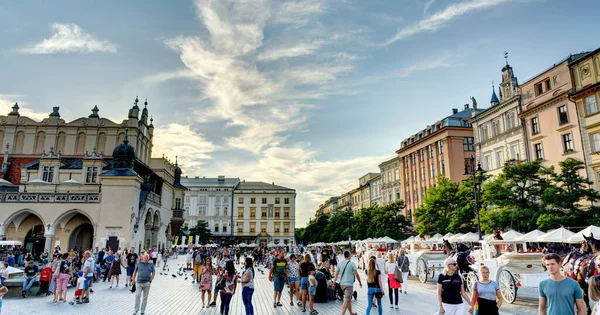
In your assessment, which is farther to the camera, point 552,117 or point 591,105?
point 552,117

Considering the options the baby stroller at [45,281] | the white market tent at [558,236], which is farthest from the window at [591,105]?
the baby stroller at [45,281]

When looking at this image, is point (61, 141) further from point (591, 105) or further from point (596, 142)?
point (596, 142)

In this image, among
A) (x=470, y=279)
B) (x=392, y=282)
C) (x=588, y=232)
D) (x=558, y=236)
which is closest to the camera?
(x=392, y=282)

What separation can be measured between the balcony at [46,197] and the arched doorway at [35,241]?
11.7 ft

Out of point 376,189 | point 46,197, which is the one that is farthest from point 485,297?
point 376,189

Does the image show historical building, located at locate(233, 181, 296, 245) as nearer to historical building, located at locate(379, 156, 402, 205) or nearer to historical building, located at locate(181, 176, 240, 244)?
historical building, located at locate(181, 176, 240, 244)

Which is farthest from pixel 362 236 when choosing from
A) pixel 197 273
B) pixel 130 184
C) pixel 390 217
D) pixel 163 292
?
pixel 163 292

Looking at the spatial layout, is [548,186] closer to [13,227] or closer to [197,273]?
[197,273]

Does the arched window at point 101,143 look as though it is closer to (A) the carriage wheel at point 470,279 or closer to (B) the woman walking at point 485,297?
(A) the carriage wheel at point 470,279

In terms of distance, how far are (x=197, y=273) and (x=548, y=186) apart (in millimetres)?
24675

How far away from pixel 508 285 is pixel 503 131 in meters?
34.8

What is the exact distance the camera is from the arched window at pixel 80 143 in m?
49.4

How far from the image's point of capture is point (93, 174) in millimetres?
41250

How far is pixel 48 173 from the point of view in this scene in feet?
137
